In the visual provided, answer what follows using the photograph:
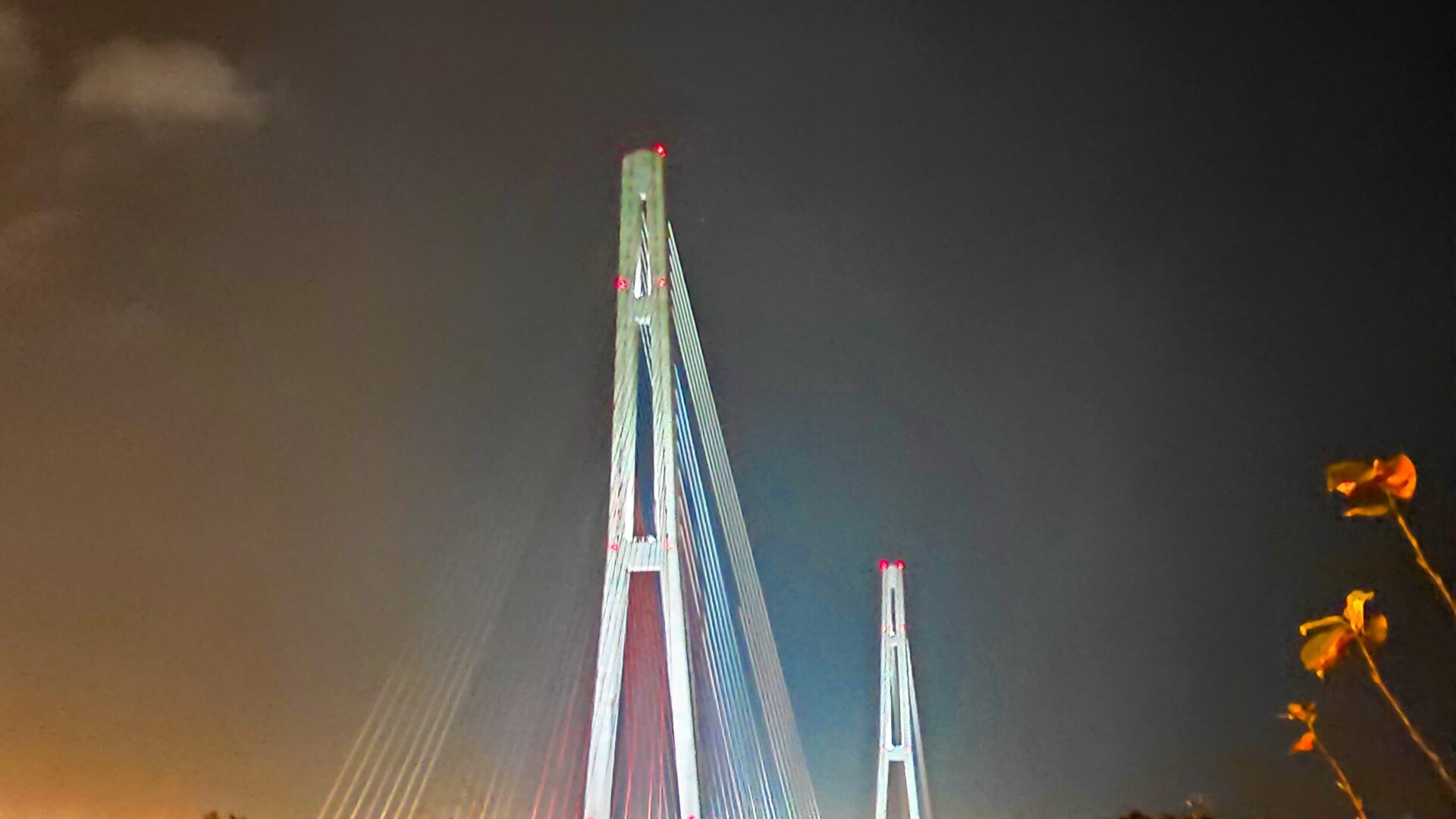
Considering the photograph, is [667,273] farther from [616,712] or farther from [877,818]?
[877,818]

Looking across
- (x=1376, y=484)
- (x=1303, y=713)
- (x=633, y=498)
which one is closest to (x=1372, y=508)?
(x=1376, y=484)

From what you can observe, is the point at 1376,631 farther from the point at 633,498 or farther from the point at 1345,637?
the point at 633,498

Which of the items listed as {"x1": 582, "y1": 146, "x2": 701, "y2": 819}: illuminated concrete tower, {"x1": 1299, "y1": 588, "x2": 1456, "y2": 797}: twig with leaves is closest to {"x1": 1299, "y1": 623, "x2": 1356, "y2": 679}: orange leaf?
{"x1": 1299, "y1": 588, "x2": 1456, "y2": 797}: twig with leaves

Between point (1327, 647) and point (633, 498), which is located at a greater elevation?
point (633, 498)

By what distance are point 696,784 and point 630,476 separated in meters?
1.87

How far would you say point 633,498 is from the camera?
24.9 feet

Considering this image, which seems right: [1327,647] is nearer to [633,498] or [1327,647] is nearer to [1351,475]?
[1351,475]

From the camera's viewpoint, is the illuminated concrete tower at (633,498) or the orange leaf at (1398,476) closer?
the orange leaf at (1398,476)

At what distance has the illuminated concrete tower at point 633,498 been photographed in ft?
24.0

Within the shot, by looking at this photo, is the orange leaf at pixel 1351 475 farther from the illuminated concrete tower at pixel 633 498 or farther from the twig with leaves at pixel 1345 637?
the illuminated concrete tower at pixel 633 498

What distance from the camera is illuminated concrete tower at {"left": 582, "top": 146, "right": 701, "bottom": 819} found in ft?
24.0

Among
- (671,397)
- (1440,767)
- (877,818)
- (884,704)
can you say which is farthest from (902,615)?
(1440,767)

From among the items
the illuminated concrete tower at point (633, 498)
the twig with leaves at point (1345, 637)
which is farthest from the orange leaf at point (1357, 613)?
the illuminated concrete tower at point (633, 498)

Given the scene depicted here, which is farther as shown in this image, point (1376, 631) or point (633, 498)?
point (633, 498)
